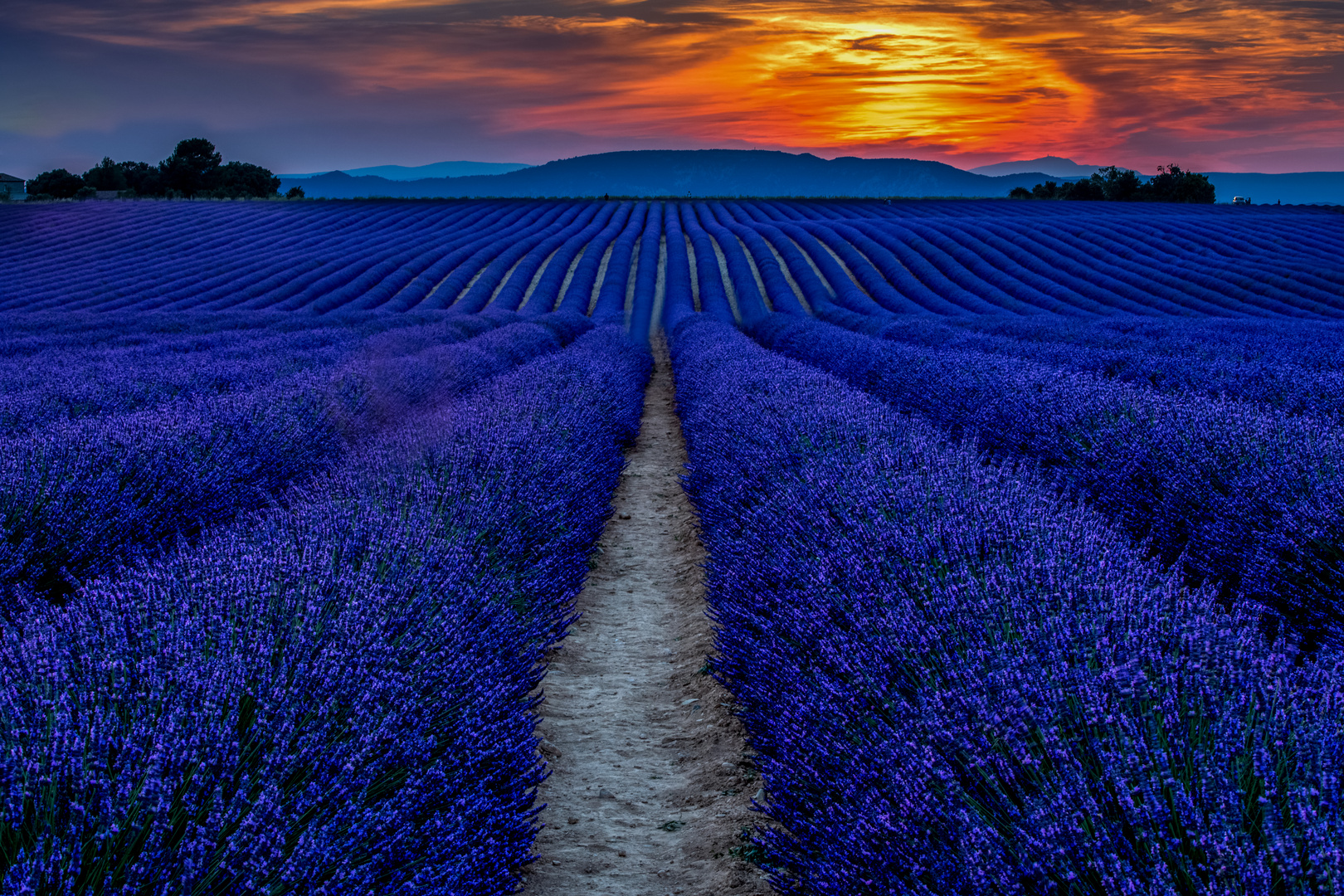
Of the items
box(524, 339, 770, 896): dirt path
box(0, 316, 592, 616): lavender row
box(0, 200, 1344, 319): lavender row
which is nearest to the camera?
box(524, 339, 770, 896): dirt path

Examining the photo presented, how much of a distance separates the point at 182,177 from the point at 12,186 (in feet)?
51.2

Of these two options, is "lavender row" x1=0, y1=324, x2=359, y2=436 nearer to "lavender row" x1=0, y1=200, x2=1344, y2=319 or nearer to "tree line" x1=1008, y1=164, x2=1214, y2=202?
"lavender row" x1=0, y1=200, x2=1344, y2=319

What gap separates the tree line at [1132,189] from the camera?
152 ft

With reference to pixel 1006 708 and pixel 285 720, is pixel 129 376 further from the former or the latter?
pixel 1006 708

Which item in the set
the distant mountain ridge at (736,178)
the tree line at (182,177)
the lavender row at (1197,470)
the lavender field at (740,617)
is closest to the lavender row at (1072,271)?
the lavender field at (740,617)

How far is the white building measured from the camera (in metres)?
47.5

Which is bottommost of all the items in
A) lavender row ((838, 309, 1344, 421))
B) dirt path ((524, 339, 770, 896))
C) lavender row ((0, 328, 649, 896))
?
dirt path ((524, 339, 770, 896))

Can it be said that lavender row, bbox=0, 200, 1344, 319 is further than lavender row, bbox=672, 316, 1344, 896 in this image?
Yes

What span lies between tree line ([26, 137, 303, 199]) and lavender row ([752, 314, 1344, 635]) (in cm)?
5326

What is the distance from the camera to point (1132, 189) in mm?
47344

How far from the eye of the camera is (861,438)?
13.2 feet

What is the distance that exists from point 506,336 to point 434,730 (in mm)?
9935

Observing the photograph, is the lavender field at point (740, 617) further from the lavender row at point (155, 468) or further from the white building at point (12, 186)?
the white building at point (12, 186)

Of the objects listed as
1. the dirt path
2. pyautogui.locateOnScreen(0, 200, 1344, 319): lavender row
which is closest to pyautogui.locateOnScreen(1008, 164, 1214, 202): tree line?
pyautogui.locateOnScreen(0, 200, 1344, 319): lavender row
